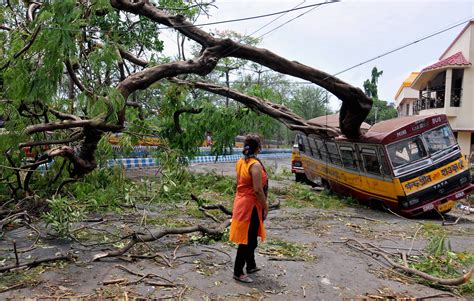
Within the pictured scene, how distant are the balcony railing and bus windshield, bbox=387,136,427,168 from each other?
14.3m

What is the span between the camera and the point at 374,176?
10.7 metres

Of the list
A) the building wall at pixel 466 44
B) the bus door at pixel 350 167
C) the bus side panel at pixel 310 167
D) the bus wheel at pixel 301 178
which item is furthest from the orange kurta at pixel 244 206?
the building wall at pixel 466 44

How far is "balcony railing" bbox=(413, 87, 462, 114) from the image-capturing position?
2231 cm

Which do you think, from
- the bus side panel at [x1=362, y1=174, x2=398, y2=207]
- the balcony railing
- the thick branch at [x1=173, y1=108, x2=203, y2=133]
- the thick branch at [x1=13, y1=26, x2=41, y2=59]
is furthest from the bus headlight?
the balcony railing

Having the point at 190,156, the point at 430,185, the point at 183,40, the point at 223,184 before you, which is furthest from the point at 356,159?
the point at 183,40

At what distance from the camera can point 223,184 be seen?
1395cm

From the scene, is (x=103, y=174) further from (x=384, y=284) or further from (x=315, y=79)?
(x=384, y=284)

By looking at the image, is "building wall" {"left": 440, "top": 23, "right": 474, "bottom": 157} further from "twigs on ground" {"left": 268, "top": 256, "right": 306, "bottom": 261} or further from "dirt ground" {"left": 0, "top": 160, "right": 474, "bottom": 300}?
"twigs on ground" {"left": 268, "top": 256, "right": 306, "bottom": 261}

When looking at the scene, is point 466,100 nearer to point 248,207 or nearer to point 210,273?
point 248,207

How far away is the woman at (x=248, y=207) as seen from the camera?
4.95 meters

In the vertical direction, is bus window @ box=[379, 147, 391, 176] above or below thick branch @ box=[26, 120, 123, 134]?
below

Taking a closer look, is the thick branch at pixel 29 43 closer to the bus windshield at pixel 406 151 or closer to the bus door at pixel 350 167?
the bus windshield at pixel 406 151

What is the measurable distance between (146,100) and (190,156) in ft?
7.73

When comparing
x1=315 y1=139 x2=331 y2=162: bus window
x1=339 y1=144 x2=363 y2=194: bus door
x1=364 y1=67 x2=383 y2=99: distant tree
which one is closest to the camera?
x1=339 y1=144 x2=363 y2=194: bus door
